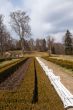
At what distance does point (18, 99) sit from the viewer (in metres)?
9.51

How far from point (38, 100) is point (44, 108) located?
4.32ft

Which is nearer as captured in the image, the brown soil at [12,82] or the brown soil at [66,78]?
the brown soil at [66,78]

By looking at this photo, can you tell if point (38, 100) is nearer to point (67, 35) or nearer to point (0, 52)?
point (0, 52)

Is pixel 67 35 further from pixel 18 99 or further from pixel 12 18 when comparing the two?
pixel 18 99

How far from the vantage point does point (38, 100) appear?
9.37 meters

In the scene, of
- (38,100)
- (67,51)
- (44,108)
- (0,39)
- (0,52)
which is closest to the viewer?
(44,108)

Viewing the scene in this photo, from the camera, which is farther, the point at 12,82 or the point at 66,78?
the point at 66,78

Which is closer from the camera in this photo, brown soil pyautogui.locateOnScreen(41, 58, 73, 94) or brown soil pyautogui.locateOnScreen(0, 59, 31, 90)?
brown soil pyautogui.locateOnScreen(41, 58, 73, 94)

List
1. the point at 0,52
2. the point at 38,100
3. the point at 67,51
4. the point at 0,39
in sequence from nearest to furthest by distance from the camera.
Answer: the point at 38,100 → the point at 0,39 → the point at 0,52 → the point at 67,51

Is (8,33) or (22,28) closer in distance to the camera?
(22,28)

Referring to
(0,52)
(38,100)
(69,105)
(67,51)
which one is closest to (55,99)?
(38,100)

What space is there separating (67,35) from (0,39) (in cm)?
4760

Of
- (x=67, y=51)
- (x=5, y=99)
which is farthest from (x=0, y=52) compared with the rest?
(x=5, y=99)

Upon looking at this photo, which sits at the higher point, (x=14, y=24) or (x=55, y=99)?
(x=14, y=24)
